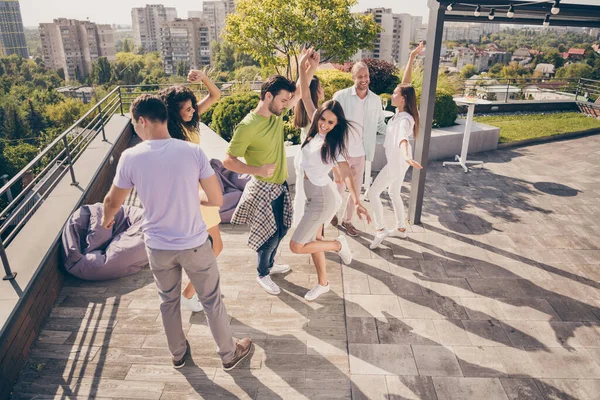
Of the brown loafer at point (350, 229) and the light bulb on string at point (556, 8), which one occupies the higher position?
the light bulb on string at point (556, 8)

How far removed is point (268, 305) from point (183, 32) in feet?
490

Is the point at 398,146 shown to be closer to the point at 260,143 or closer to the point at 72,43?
the point at 260,143

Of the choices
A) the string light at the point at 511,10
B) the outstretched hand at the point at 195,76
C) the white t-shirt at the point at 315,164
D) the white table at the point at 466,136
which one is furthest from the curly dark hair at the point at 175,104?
the white table at the point at 466,136

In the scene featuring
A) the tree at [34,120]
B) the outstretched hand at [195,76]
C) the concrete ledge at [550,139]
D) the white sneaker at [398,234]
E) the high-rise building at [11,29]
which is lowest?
the tree at [34,120]

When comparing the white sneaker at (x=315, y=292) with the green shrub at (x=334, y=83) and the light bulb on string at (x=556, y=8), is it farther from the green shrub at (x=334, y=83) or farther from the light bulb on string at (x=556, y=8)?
the green shrub at (x=334, y=83)

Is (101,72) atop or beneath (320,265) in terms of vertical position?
beneath

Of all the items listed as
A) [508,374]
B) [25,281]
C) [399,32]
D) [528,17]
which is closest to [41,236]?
[25,281]

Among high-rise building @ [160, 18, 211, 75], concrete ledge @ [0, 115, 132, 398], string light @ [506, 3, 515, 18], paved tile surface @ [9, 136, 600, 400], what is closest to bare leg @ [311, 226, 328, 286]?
paved tile surface @ [9, 136, 600, 400]

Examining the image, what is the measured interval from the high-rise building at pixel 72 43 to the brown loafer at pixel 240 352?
138 meters

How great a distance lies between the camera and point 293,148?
6480mm

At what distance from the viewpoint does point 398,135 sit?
161 inches

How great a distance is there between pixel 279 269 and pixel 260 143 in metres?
1.33

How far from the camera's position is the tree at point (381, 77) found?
9.28 metres

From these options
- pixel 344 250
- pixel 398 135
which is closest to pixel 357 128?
pixel 398 135
